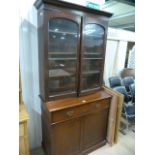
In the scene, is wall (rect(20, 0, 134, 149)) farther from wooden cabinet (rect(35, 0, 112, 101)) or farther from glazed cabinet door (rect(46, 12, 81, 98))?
glazed cabinet door (rect(46, 12, 81, 98))

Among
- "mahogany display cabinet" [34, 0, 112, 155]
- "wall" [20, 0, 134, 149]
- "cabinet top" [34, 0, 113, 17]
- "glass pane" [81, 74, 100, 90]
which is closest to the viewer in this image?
"cabinet top" [34, 0, 113, 17]

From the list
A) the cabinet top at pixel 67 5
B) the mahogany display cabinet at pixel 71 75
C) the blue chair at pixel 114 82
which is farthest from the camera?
the blue chair at pixel 114 82

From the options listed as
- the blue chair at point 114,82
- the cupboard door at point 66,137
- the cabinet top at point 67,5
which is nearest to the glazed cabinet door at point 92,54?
the cabinet top at point 67,5

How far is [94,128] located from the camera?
202cm

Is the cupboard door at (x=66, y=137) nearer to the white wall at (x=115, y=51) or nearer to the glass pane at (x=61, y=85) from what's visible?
the glass pane at (x=61, y=85)

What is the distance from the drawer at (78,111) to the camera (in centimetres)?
158

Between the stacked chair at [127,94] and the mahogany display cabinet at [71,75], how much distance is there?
2.23ft

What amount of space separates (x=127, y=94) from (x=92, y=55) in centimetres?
137

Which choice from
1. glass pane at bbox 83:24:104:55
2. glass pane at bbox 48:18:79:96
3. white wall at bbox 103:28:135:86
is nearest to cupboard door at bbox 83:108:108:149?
glass pane at bbox 48:18:79:96

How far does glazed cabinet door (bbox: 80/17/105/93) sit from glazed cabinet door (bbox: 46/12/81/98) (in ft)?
0.38

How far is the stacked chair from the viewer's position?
257cm

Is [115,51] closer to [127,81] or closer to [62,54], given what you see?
[127,81]

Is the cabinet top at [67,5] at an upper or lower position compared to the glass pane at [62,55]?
upper

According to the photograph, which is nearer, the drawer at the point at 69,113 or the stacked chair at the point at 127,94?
the drawer at the point at 69,113
